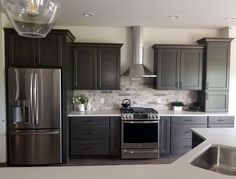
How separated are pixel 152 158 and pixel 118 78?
5.58 feet

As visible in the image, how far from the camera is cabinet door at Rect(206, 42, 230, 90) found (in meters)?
4.66

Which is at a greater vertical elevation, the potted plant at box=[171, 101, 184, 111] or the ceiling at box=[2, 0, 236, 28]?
the ceiling at box=[2, 0, 236, 28]

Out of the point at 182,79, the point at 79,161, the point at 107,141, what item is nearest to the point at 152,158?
the point at 107,141

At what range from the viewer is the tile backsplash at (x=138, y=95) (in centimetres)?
499

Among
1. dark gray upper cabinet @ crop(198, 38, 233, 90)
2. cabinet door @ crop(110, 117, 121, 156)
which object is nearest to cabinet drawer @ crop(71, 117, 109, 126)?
cabinet door @ crop(110, 117, 121, 156)

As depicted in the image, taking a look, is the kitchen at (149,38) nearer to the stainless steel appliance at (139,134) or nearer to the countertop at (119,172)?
the stainless steel appliance at (139,134)

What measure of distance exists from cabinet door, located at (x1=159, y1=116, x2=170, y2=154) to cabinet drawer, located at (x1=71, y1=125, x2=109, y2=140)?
107cm

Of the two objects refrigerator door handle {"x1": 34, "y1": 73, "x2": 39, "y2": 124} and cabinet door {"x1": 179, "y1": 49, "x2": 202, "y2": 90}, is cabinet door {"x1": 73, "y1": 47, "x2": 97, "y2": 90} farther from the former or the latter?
cabinet door {"x1": 179, "y1": 49, "x2": 202, "y2": 90}

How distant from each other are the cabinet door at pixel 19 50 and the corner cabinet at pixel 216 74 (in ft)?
11.0

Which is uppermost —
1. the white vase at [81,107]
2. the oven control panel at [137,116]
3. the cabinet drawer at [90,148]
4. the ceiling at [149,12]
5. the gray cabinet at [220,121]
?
the ceiling at [149,12]

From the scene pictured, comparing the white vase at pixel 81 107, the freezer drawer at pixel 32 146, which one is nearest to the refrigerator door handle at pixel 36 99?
the freezer drawer at pixel 32 146

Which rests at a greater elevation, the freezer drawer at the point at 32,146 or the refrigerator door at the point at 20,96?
the refrigerator door at the point at 20,96

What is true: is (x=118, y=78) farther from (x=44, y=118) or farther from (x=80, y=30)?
(x=44, y=118)

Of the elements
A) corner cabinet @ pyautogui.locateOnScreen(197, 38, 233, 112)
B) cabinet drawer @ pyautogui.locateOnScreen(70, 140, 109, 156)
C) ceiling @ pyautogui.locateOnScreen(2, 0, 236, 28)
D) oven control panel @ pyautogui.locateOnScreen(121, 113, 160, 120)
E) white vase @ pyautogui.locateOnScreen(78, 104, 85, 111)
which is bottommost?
cabinet drawer @ pyautogui.locateOnScreen(70, 140, 109, 156)
